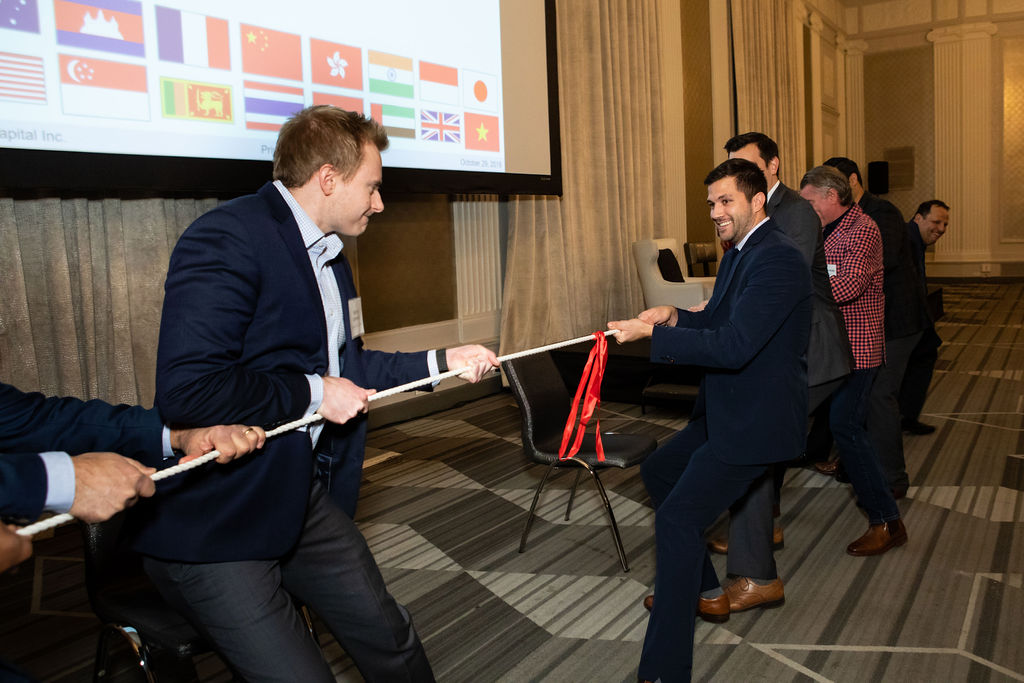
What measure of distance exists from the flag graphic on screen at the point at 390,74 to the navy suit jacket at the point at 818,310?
2077 millimetres

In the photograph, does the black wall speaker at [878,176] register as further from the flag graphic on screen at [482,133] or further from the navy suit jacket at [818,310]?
the navy suit jacket at [818,310]

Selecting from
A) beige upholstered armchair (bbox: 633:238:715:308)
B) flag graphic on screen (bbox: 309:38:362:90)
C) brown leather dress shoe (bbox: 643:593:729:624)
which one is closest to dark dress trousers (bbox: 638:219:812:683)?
brown leather dress shoe (bbox: 643:593:729:624)

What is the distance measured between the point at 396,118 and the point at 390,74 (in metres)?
0.22

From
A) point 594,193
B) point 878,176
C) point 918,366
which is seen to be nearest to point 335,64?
point 594,193

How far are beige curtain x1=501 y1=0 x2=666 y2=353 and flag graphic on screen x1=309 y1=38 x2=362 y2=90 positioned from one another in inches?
89.6

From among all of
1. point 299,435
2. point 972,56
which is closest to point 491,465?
point 299,435

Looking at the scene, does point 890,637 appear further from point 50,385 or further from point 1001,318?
point 1001,318

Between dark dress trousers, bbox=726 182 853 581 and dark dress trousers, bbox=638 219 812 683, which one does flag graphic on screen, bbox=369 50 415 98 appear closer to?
dark dress trousers, bbox=726 182 853 581

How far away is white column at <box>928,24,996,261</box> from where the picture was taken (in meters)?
13.6

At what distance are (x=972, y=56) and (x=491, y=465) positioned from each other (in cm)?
1351

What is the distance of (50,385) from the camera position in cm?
327

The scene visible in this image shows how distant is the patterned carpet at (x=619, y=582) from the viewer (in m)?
2.34

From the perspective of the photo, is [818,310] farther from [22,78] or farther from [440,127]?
[22,78]

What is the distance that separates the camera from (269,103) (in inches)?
138
